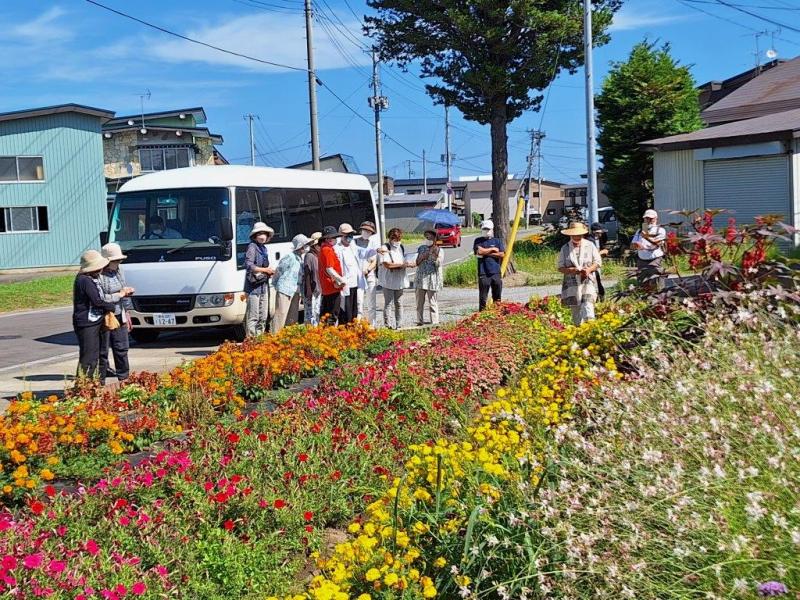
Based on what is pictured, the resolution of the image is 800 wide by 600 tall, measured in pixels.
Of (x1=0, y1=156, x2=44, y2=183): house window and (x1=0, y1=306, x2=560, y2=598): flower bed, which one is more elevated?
(x1=0, y1=156, x2=44, y2=183): house window

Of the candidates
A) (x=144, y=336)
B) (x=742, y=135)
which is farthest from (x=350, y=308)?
(x=742, y=135)

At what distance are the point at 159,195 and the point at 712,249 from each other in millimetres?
10374

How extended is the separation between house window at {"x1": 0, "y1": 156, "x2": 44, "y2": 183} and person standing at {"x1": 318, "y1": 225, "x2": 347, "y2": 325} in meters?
28.9

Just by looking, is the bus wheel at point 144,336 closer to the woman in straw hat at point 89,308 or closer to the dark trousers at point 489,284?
the dark trousers at point 489,284

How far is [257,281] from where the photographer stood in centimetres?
1234

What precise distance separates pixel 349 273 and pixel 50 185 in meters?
28.3

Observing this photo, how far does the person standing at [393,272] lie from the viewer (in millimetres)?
14156

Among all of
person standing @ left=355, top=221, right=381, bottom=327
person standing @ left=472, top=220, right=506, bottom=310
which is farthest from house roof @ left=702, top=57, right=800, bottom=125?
person standing @ left=355, top=221, right=381, bottom=327

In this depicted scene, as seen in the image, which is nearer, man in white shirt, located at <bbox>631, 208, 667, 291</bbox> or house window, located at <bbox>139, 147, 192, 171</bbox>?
man in white shirt, located at <bbox>631, 208, 667, 291</bbox>

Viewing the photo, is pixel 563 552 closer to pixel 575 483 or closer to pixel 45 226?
pixel 575 483

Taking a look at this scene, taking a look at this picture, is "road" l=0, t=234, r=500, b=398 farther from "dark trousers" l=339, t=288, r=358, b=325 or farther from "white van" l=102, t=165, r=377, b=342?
"dark trousers" l=339, t=288, r=358, b=325

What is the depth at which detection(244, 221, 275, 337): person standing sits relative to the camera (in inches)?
484

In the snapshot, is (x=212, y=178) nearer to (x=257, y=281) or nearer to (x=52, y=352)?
(x=257, y=281)

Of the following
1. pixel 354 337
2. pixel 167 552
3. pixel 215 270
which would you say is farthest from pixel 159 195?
pixel 167 552
